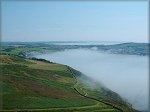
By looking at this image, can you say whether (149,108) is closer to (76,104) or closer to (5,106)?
(76,104)

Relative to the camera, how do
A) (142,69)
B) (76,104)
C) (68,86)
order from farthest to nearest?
(142,69) → (68,86) → (76,104)

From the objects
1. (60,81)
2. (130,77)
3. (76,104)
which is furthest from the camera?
(130,77)

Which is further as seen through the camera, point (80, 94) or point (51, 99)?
point (80, 94)

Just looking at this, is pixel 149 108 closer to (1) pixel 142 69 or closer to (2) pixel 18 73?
(2) pixel 18 73

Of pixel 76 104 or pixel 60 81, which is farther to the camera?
pixel 60 81

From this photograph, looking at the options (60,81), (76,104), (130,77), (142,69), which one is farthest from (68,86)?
(142,69)

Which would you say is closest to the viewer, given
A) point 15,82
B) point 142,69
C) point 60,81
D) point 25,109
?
point 25,109

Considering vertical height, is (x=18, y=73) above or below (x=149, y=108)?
above

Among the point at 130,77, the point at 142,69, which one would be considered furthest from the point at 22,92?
the point at 142,69

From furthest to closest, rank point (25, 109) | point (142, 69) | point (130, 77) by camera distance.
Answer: point (142, 69) → point (130, 77) → point (25, 109)
